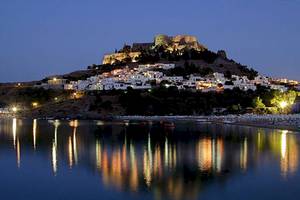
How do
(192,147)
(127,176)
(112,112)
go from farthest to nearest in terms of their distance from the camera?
(112,112) → (192,147) → (127,176)

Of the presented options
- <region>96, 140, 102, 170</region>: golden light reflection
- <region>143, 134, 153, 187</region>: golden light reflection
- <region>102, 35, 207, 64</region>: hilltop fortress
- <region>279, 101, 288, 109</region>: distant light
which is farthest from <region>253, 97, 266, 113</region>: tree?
<region>102, 35, 207, 64</region>: hilltop fortress

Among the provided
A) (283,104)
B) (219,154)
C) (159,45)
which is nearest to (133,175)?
(219,154)

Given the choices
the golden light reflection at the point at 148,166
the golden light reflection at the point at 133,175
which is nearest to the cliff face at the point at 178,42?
the golden light reflection at the point at 148,166

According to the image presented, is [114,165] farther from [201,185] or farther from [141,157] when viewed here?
[201,185]

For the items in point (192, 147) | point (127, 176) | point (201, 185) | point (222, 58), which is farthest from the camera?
point (222, 58)

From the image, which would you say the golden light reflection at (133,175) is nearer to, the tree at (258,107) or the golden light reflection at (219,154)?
the golden light reflection at (219,154)

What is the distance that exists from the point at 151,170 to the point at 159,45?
129 meters

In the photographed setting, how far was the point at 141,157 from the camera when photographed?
27984 mm

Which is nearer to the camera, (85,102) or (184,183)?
(184,183)

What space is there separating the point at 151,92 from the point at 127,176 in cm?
6970

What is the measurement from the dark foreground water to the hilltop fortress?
4377 inches

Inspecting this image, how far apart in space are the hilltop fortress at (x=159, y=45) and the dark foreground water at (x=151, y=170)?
111 metres

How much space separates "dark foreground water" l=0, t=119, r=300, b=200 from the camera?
18219 mm

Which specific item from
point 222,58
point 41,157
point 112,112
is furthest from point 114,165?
point 222,58
